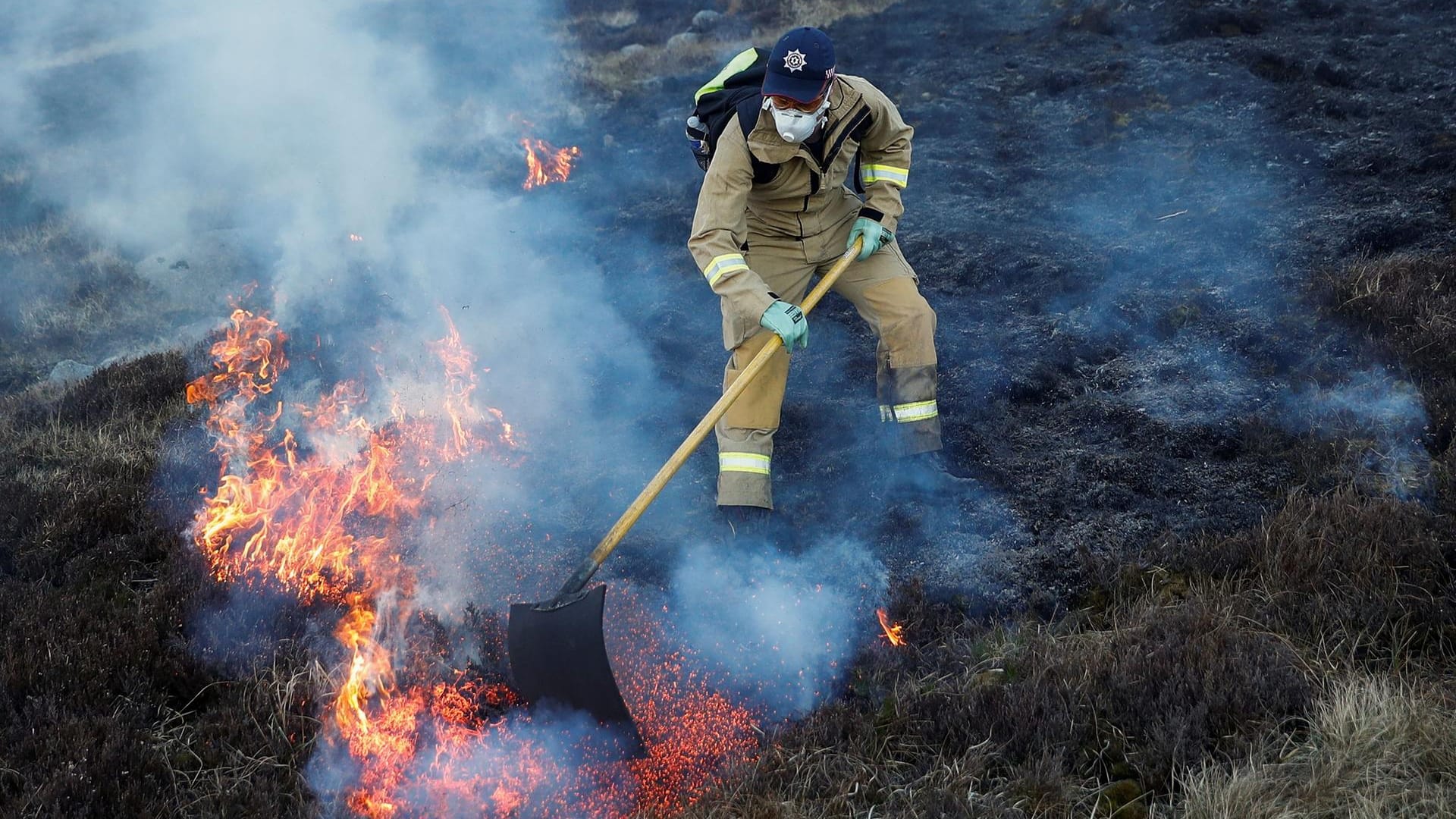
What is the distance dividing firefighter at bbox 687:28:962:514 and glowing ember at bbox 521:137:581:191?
5.40 m

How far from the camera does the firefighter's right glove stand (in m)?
4.08

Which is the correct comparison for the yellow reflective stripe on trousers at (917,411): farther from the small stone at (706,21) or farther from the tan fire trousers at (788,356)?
the small stone at (706,21)

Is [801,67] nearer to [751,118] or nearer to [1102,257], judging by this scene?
[751,118]

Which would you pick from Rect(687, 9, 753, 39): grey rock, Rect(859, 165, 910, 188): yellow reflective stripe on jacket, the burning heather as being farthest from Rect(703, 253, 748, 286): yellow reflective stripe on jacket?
Rect(687, 9, 753, 39): grey rock

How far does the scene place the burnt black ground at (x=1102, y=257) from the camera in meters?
4.52

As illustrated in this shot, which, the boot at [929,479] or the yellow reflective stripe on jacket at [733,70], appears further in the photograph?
the boot at [929,479]

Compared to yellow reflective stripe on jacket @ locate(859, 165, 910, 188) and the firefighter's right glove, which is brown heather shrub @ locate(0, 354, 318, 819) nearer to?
the firefighter's right glove

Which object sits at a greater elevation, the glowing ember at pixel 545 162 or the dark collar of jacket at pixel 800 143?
the dark collar of jacket at pixel 800 143

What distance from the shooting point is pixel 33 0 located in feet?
51.1

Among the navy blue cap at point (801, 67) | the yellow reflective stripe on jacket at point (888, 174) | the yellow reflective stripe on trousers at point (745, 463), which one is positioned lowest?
the yellow reflective stripe on trousers at point (745, 463)

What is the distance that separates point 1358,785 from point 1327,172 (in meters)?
5.78

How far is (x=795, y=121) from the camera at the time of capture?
13.3 ft

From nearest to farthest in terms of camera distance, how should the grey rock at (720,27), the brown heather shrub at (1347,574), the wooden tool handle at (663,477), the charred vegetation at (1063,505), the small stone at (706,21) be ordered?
1. the charred vegetation at (1063,505)
2. the brown heather shrub at (1347,574)
3. the wooden tool handle at (663,477)
4. the grey rock at (720,27)
5. the small stone at (706,21)

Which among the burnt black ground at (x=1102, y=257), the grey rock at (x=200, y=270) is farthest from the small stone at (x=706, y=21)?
the grey rock at (x=200, y=270)
